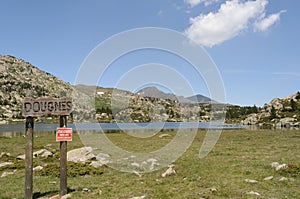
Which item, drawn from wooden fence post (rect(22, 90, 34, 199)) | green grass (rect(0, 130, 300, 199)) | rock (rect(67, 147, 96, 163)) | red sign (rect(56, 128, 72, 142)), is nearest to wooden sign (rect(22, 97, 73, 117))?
wooden fence post (rect(22, 90, 34, 199))

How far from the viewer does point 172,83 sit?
109ft

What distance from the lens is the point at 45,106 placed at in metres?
14.9

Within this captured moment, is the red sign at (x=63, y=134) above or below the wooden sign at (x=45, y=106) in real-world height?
below

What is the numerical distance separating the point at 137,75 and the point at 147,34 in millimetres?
4681

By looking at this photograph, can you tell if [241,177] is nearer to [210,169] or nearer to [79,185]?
[210,169]

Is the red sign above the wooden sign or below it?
below

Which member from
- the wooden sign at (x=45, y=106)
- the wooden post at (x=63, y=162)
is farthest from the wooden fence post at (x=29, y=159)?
the wooden post at (x=63, y=162)

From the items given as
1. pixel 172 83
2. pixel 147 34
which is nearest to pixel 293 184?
pixel 172 83

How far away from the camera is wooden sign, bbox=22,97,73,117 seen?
48.5 ft

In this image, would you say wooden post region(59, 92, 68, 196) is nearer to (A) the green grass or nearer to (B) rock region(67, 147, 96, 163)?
(A) the green grass

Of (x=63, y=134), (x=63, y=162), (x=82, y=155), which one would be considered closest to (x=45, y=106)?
(x=63, y=134)

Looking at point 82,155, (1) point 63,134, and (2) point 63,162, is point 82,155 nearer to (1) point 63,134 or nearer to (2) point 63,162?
(2) point 63,162

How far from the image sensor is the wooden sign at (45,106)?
1477 cm

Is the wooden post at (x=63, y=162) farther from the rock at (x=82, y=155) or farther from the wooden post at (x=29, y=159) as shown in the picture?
the rock at (x=82, y=155)
